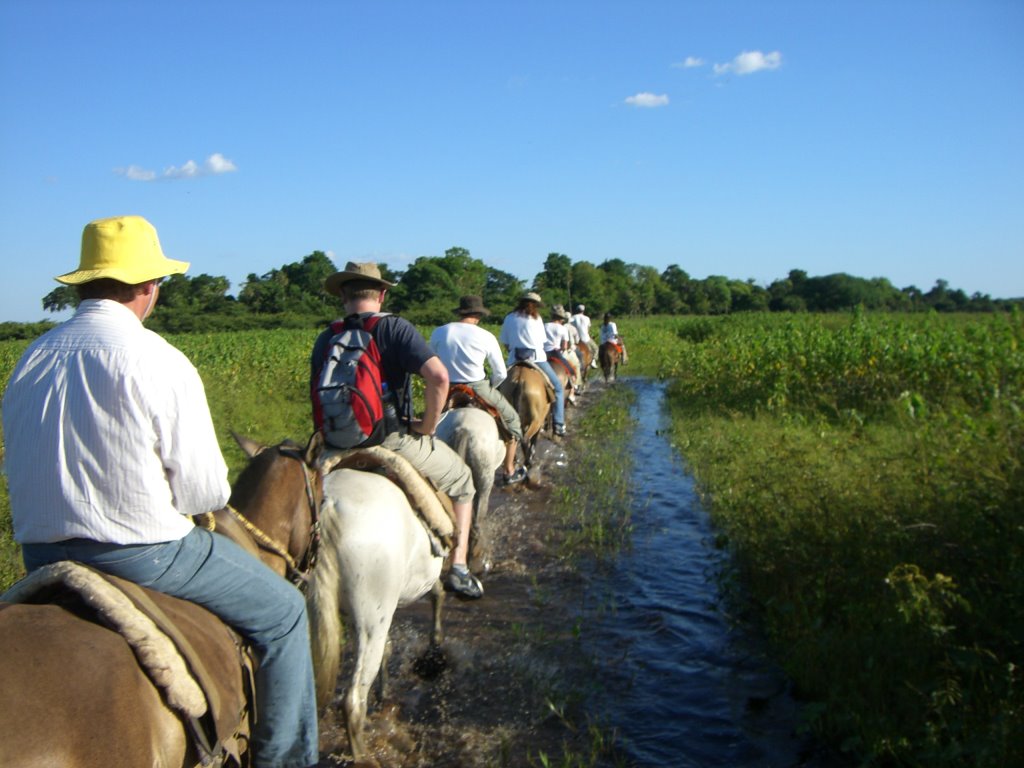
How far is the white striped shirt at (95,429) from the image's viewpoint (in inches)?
99.0

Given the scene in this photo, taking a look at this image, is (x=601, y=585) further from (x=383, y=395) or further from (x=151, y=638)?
(x=151, y=638)

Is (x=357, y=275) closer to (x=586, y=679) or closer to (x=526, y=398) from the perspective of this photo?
(x=586, y=679)

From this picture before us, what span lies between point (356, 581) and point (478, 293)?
68.7 m

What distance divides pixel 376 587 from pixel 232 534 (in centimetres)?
115

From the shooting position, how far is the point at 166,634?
8.61 ft

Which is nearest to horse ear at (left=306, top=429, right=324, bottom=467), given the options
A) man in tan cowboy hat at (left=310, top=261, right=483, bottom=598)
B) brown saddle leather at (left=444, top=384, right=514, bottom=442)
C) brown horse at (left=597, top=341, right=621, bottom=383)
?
man in tan cowboy hat at (left=310, top=261, right=483, bottom=598)

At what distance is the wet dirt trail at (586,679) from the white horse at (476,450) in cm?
29

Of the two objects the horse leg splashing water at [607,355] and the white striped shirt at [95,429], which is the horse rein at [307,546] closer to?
the white striped shirt at [95,429]

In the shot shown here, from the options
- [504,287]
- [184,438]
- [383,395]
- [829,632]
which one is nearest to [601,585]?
[829,632]

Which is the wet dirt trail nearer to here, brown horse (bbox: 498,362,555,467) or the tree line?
brown horse (bbox: 498,362,555,467)

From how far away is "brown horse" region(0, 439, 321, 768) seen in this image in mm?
2111

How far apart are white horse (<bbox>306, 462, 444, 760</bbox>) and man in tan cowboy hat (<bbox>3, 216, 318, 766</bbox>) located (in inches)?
51.8

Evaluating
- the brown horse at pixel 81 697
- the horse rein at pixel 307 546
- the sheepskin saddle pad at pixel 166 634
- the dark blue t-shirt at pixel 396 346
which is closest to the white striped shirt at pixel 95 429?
the sheepskin saddle pad at pixel 166 634

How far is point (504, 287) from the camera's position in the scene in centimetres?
8900
